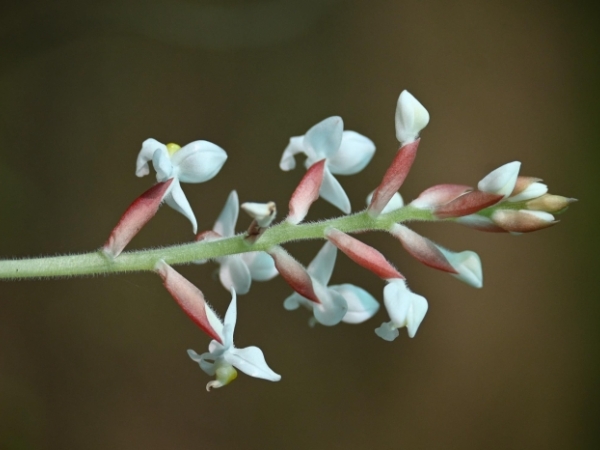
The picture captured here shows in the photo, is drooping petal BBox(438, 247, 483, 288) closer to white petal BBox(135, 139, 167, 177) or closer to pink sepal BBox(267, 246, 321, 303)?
pink sepal BBox(267, 246, 321, 303)

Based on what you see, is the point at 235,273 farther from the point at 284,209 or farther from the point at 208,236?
the point at 284,209

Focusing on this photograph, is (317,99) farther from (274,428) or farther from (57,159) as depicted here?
(274,428)

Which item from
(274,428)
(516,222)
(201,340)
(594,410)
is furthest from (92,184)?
(594,410)

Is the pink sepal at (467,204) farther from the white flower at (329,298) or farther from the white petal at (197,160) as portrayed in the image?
the white petal at (197,160)

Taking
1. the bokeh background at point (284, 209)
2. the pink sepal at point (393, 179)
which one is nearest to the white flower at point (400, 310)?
Answer: the pink sepal at point (393, 179)

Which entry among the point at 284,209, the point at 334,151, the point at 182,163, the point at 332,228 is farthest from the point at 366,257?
the point at 284,209

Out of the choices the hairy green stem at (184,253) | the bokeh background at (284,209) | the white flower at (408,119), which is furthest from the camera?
the bokeh background at (284,209)

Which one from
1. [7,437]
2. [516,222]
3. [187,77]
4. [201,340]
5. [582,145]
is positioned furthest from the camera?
[582,145]
